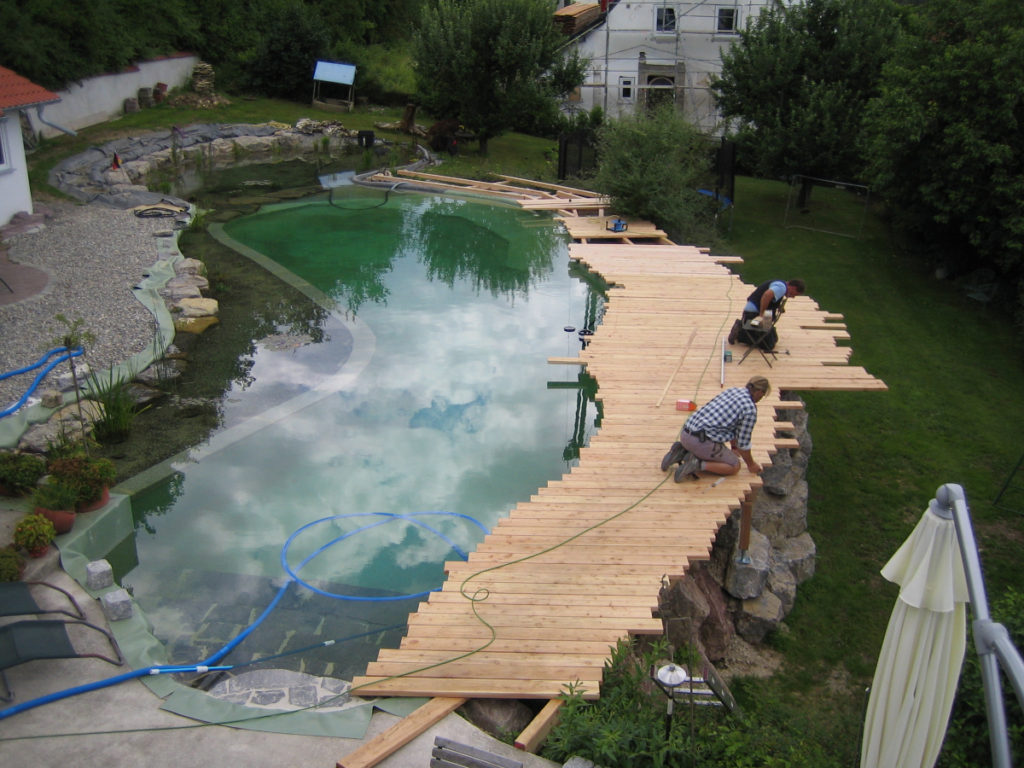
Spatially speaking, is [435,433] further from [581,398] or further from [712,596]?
[712,596]

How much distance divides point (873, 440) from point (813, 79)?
12.3 metres

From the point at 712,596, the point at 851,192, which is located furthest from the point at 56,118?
the point at 712,596

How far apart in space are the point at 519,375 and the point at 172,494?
205 inches

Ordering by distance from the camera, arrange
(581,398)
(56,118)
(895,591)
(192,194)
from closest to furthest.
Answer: (895,591)
(581,398)
(192,194)
(56,118)

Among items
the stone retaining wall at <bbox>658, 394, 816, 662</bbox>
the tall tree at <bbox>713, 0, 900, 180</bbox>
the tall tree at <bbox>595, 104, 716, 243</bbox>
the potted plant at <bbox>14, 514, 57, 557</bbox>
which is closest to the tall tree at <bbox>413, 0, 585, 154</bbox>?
the tall tree at <bbox>713, 0, 900, 180</bbox>

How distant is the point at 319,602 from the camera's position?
8211mm

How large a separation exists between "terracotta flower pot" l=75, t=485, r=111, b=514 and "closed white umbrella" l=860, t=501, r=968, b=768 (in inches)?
292

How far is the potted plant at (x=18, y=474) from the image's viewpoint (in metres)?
8.57

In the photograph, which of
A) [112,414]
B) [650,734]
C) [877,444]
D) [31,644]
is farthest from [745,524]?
[112,414]

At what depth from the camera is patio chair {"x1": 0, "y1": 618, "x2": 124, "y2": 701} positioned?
6.05 metres

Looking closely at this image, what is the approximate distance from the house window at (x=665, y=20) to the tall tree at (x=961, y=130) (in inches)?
534

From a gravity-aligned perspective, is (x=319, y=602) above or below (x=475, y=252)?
below

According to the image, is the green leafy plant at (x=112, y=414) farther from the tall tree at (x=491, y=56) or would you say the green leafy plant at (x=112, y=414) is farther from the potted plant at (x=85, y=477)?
the tall tree at (x=491, y=56)

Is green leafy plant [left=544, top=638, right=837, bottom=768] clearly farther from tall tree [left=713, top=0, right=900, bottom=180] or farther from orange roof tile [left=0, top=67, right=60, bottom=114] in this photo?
tall tree [left=713, top=0, right=900, bottom=180]
